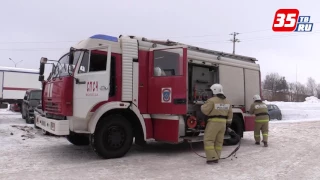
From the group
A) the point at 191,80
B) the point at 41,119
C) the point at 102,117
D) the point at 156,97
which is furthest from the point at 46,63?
the point at 191,80

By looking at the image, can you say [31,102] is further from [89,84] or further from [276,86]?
[276,86]

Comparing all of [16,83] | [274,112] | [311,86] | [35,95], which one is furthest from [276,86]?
[35,95]

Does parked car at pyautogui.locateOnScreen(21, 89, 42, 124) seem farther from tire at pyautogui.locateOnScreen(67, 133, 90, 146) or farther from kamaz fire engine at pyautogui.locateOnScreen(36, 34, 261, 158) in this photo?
kamaz fire engine at pyautogui.locateOnScreen(36, 34, 261, 158)

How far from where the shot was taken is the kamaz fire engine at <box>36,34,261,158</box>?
712cm

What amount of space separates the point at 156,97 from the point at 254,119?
429cm

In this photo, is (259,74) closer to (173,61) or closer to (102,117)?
(173,61)

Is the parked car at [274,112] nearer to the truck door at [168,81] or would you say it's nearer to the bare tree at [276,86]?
the truck door at [168,81]

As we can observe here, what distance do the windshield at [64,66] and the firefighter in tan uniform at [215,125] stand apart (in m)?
3.09

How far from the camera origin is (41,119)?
7.98 m

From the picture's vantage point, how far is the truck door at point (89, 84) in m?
7.08

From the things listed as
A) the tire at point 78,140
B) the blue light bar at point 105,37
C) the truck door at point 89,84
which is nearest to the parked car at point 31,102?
the tire at point 78,140

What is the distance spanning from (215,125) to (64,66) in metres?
3.76

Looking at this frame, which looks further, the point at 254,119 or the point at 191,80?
the point at 254,119

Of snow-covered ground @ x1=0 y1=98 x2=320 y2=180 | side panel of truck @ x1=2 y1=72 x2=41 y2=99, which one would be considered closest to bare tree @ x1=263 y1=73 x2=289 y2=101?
side panel of truck @ x1=2 y1=72 x2=41 y2=99
